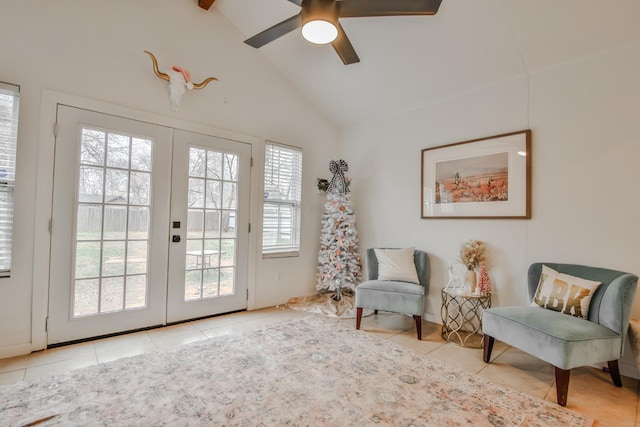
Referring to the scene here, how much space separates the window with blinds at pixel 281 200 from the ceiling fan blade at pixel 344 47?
1777 mm

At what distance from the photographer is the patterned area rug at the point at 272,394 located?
70.9 inches

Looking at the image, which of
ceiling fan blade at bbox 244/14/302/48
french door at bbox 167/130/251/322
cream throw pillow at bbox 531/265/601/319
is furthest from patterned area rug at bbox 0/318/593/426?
ceiling fan blade at bbox 244/14/302/48

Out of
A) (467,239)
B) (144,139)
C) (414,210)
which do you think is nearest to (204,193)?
(144,139)

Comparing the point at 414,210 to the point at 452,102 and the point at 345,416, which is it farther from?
the point at 345,416

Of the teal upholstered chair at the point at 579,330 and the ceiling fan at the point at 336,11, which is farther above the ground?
the ceiling fan at the point at 336,11

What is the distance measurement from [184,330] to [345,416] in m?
2.13

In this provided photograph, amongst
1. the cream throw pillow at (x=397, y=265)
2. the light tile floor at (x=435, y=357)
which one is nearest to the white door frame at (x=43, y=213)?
the light tile floor at (x=435, y=357)

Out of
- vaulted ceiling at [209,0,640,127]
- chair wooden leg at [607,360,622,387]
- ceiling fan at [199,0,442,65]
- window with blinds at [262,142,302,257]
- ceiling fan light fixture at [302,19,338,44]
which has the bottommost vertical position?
chair wooden leg at [607,360,622,387]

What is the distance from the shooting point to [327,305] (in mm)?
4164

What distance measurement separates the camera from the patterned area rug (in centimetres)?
180

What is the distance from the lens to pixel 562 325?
2150 mm

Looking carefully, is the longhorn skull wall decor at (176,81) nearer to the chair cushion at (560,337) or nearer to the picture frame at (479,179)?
the picture frame at (479,179)

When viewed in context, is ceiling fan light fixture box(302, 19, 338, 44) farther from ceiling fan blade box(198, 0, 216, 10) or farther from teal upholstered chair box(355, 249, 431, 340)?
teal upholstered chair box(355, 249, 431, 340)

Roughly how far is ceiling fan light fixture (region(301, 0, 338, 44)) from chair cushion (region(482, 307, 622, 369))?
2619 millimetres
